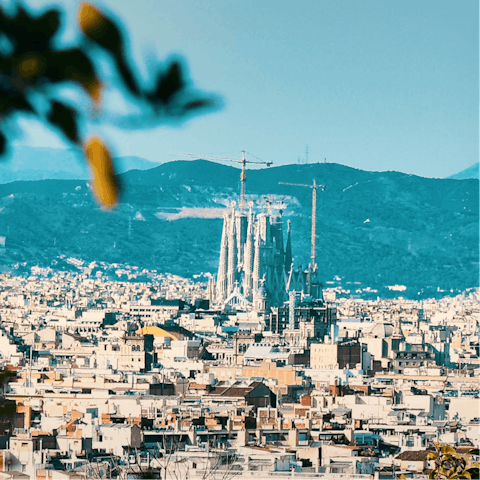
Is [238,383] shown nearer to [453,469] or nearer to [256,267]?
[453,469]

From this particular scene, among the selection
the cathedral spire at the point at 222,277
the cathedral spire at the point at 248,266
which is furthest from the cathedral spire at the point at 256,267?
the cathedral spire at the point at 222,277

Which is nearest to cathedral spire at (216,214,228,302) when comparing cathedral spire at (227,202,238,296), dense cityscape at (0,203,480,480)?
dense cityscape at (0,203,480,480)

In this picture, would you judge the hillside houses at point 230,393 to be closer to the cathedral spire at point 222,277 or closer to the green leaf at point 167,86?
the green leaf at point 167,86

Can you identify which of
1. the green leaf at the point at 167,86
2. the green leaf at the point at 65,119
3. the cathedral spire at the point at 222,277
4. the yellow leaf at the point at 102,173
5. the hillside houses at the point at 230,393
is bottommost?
the yellow leaf at the point at 102,173

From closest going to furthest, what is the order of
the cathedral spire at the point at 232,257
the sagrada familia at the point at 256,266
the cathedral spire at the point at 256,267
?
1. the cathedral spire at the point at 256,267
2. the sagrada familia at the point at 256,266
3. the cathedral spire at the point at 232,257

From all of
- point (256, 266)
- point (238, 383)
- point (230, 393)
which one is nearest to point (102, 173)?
point (230, 393)

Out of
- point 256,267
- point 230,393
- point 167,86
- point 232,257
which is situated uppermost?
point 232,257
